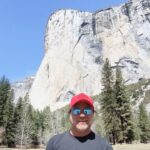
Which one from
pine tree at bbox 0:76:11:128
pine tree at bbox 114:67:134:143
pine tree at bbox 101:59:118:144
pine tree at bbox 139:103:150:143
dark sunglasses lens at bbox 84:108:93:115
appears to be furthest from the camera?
pine tree at bbox 139:103:150:143

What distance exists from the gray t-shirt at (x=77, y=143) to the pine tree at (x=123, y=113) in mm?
47430

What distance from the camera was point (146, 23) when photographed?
19750cm

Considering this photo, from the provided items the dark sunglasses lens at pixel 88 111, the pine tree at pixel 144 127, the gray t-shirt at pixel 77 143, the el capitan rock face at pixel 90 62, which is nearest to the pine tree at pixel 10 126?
the pine tree at pixel 144 127

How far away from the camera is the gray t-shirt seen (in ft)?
12.7

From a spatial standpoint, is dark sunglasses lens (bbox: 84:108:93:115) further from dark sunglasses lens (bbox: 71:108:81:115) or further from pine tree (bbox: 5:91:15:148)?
pine tree (bbox: 5:91:15:148)

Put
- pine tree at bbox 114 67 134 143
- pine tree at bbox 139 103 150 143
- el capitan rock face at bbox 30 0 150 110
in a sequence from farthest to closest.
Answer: el capitan rock face at bbox 30 0 150 110, pine tree at bbox 139 103 150 143, pine tree at bbox 114 67 134 143

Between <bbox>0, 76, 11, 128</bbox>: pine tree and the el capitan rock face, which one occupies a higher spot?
the el capitan rock face

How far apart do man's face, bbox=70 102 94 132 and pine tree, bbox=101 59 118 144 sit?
4835 centimetres

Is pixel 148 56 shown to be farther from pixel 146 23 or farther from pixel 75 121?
pixel 75 121

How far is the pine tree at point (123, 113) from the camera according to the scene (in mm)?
51250

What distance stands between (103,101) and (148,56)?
139 m

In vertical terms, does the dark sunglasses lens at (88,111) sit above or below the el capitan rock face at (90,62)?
below

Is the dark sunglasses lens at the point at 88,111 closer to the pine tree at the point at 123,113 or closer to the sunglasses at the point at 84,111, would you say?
the sunglasses at the point at 84,111

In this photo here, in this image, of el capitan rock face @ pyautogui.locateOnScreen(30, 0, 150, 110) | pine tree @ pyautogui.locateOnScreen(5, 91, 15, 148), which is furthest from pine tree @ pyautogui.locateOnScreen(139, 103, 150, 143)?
el capitan rock face @ pyautogui.locateOnScreen(30, 0, 150, 110)
